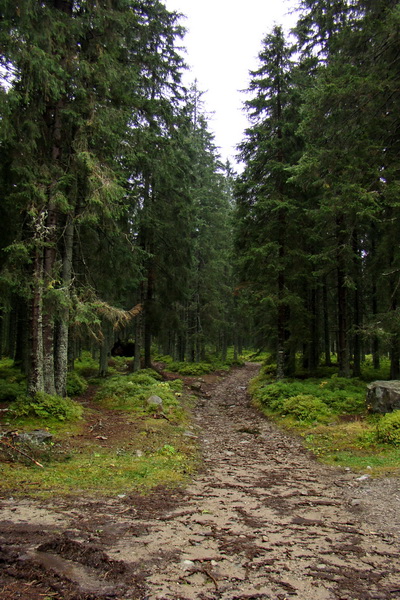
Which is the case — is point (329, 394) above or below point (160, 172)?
below

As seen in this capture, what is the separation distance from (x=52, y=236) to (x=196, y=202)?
18144mm

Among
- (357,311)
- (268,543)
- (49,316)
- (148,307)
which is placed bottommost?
(268,543)

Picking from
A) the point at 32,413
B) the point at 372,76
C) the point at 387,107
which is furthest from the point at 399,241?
the point at 32,413

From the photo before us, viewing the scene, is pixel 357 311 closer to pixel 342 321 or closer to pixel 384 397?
pixel 342 321

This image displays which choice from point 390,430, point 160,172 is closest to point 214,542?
point 390,430

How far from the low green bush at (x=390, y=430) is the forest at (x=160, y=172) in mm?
3307

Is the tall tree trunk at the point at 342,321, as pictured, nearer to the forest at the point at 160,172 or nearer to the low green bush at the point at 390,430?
the forest at the point at 160,172

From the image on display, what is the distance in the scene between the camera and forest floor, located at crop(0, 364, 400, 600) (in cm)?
308

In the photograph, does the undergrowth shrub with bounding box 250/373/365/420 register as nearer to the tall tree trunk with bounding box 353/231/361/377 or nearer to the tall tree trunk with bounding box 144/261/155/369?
the tall tree trunk with bounding box 353/231/361/377

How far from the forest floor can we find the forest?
558 cm

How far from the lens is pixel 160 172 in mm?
16953

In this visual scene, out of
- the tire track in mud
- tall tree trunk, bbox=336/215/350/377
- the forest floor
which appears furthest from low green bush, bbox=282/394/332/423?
the forest floor

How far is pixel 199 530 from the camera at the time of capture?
4.37m

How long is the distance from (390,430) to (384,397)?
1779 mm
